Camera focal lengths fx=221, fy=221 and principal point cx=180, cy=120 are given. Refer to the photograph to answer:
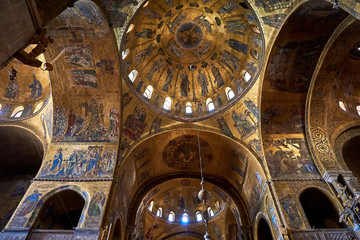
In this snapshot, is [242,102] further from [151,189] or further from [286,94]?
[151,189]

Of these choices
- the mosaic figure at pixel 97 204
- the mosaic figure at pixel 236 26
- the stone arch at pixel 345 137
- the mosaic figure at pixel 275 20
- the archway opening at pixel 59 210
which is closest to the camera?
the mosaic figure at pixel 97 204

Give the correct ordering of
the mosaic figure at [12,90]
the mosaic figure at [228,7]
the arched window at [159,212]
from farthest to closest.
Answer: the arched window at [159,212], the mosaic figure at [12,90], the mosaic figure at [228,7]

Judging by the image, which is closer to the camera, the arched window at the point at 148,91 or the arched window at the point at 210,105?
the arched window at the point at 148,91

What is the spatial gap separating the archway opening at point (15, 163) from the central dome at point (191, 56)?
700cm

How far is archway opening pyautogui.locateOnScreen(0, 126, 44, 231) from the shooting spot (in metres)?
12.8

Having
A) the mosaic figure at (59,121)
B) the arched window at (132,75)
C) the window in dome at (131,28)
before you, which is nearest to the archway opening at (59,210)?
the mosaic figure at (59,121)

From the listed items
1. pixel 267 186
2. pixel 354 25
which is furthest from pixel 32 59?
pixel 354 25

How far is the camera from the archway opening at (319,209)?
1080 cm

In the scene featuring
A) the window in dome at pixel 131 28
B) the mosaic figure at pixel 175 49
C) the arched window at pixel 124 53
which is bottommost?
the arched window at pixel 124 53

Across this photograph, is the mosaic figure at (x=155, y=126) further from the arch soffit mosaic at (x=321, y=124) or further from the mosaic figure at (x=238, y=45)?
the arch soffit mosaic at (x=321, y=124)

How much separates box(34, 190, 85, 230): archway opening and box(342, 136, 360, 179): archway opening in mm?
14649

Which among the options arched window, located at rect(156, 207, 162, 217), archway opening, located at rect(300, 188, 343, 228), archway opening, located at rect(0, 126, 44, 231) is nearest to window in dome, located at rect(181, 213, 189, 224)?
arched window, located at rect(156, 207, 162, 217)

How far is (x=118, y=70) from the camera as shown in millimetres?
11883

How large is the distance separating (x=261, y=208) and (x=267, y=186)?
2037mm
